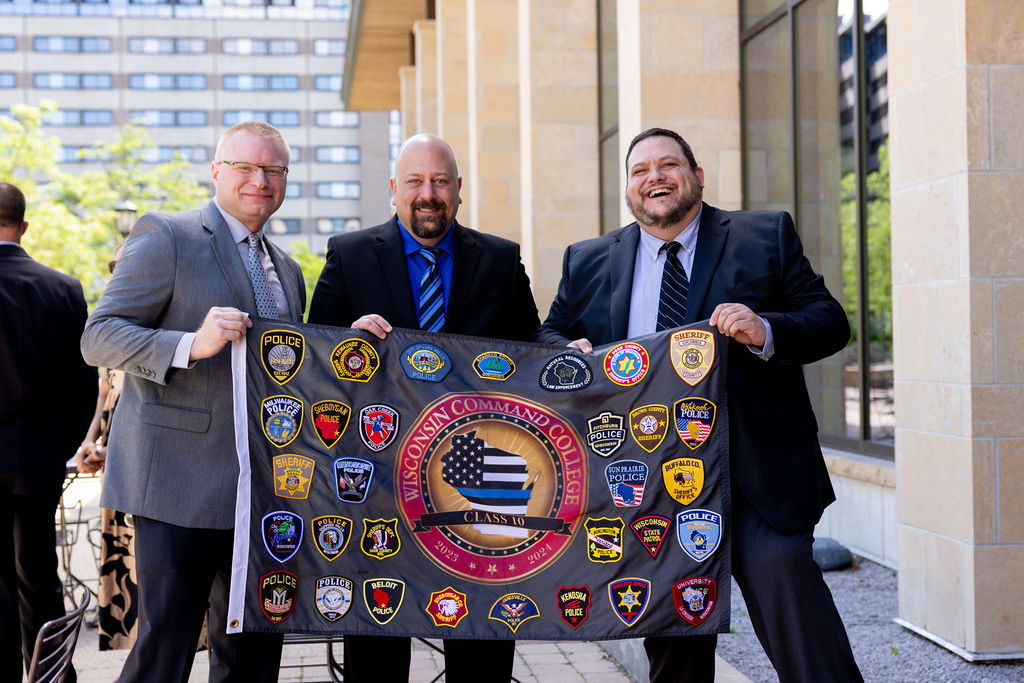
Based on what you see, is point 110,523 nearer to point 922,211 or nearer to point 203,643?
point 203,643

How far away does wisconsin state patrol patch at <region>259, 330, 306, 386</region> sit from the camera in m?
3.86

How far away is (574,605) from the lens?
12.4 feet

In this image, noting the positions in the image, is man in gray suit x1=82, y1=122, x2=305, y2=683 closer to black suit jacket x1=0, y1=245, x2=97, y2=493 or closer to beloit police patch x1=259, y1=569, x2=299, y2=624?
beloit police patch x1=259, y1=569, x2=299, y2=624

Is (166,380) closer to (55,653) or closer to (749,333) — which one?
(55,653)

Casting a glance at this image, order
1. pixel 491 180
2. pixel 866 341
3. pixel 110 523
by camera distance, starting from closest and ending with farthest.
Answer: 1. pixel 110 523
2. pixel 866 341
3. pixel 491 180

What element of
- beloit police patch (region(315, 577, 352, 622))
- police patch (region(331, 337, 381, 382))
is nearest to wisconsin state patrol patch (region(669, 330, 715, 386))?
police patch (region(331, 337, 381, 382))

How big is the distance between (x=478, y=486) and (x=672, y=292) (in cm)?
104

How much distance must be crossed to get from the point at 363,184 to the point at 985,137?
92.8 metres

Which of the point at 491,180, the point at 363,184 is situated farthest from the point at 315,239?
the point at 491,180

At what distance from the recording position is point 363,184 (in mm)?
95875

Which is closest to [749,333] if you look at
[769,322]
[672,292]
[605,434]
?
[769,322]

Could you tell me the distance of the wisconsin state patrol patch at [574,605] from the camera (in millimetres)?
3779

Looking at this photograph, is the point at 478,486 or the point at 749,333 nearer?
the point at 749,333

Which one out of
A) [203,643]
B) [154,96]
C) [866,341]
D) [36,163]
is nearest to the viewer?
[203,643]
